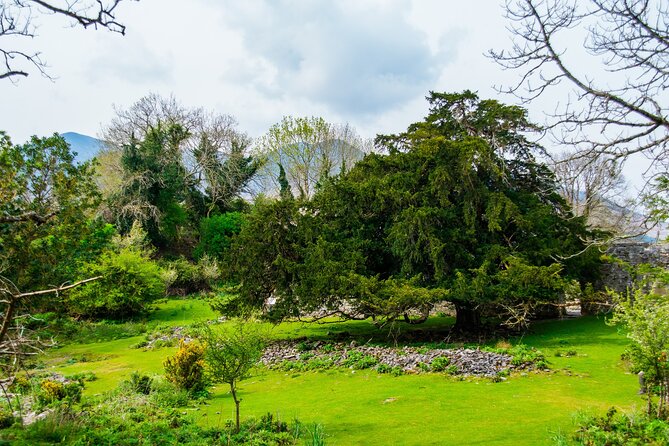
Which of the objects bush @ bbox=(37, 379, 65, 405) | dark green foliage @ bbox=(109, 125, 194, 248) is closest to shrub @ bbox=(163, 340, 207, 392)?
bush @ bbox=(37, 379, 65, 405)

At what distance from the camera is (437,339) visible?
1573cm

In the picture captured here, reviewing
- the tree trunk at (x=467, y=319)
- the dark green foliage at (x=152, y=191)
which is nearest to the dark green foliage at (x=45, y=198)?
the tree trunk at (x=467, y=319)

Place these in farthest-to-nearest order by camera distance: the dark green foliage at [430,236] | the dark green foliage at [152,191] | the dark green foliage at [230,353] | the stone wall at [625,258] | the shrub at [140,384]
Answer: the dark green foliage at [152,191] → the stone wall at [625,258] → the dark green foliage at [430,236] → the shrub at [140,384] → the dark green foliage at [230,353]

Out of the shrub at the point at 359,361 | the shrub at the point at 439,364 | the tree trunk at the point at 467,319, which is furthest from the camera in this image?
the tree trunk at the point at 467,319

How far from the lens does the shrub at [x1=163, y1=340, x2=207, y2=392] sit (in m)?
11.0

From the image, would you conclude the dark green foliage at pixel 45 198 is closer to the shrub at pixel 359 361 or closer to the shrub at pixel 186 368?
the shrub at pixel 186 368

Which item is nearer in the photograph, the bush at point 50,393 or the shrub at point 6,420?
the shrub at point 6,420

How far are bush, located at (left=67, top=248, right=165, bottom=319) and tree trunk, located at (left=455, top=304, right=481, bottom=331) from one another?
1499cm

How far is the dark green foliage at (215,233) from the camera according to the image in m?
35.3

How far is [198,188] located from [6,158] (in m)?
29.5

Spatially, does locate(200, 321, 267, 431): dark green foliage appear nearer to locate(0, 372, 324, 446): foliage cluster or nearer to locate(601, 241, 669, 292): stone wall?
locate(0, 372, 324, 446): foliage cluster

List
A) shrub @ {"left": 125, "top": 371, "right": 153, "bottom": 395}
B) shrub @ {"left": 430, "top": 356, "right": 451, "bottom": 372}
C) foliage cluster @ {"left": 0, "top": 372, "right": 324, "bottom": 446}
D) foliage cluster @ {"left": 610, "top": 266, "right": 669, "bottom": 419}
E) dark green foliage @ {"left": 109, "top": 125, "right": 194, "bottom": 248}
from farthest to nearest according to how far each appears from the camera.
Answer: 1. dark green foliage @ {"left": 109, "top": 125, "right": 194, "bottom": 248}
2. shrub @ {"left": 430, "top": 356, "right": 451, "bottom": 372}
3. shrub @ {"left": 125, "top": 371, "right": 153, "bottom": 395}
4. foliage cluster @ {"left": 0, "top": 372, "right": 324, "bottom": 446}
5. foliage cluster @ {"left": 610, "top": 266, "right": 669, "bottom": 419}

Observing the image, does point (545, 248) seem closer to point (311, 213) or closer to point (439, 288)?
point (439, 288)

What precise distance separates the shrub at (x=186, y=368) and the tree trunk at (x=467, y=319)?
8272 mm
